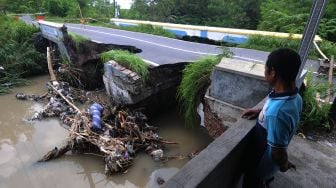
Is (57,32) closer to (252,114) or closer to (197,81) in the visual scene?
(197,81)

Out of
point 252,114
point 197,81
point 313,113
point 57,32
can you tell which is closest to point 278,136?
point 252,114

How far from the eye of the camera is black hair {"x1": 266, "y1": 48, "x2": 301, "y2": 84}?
1.82m

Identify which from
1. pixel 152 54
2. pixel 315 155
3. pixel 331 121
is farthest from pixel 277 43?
pixel 315 155

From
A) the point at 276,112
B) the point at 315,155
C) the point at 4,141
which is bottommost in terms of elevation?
the point at 4,141

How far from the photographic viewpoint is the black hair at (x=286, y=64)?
182 cm

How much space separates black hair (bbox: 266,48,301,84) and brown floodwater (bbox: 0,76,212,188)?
404 centimetres

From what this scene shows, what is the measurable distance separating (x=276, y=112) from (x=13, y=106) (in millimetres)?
9759

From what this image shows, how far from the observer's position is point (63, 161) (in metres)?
5.92

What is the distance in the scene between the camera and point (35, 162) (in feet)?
19.2

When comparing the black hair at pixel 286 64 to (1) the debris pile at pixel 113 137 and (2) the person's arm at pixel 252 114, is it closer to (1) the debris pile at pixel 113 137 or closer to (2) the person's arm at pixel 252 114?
(2) the person's arm at pixel 252 114

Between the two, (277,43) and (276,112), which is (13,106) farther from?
(277,43)

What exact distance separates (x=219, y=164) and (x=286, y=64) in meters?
0.86

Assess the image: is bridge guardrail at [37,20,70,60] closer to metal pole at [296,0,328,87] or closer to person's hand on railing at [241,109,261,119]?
person's hand on railing at [241,109,261,119]

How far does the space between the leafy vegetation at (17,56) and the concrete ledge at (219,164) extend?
35.6 feet
